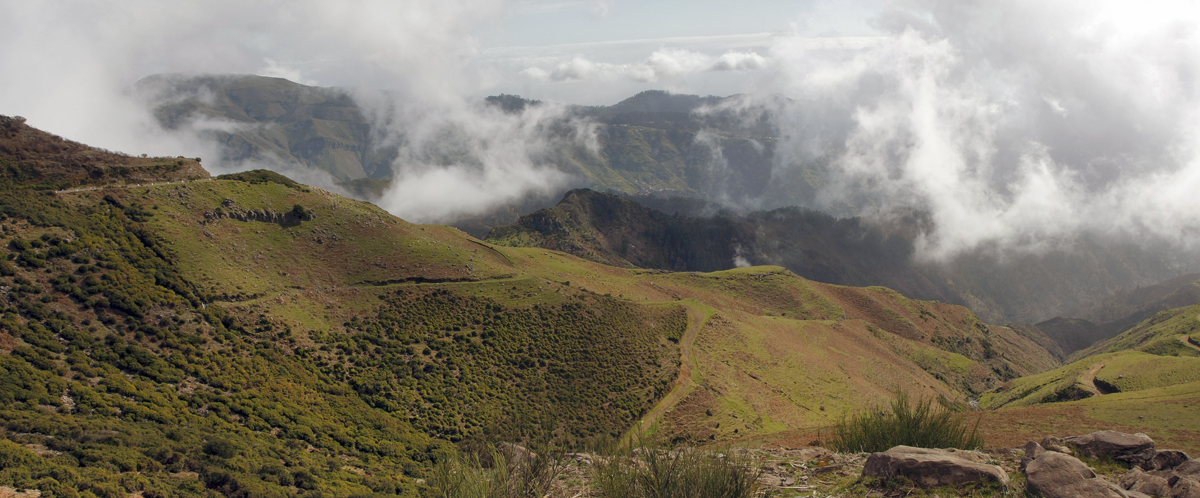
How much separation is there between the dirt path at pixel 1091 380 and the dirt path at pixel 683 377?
2169 inches

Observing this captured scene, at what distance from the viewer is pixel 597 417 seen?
193 ft

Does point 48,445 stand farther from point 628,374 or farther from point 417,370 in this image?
point 628,374

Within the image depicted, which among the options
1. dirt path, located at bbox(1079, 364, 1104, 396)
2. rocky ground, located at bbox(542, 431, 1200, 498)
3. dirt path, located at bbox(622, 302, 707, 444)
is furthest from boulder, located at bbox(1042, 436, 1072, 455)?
dirt path, located at bbox(1079, 364, 1104, 396)

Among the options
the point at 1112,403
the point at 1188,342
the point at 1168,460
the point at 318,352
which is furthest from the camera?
the point at 1188,342

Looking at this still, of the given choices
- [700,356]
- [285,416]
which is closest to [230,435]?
[285,416]

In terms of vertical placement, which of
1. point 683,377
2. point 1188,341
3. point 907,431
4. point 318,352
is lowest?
point 683,377

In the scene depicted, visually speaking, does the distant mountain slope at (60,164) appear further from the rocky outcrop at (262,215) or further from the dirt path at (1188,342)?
the dirt path at (1188,342)

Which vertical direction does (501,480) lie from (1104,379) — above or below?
above

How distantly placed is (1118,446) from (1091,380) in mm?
85966

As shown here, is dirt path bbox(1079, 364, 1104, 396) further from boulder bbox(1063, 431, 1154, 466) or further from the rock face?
the rock face

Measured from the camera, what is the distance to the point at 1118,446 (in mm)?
22078

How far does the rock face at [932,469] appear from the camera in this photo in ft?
60.2

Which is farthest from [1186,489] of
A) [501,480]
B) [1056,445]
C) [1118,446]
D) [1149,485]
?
[501,480]

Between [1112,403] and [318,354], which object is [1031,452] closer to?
[1112,403]
